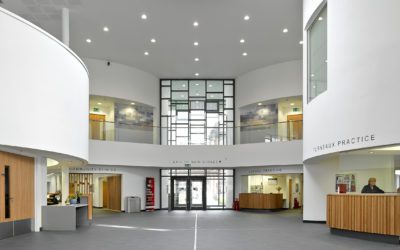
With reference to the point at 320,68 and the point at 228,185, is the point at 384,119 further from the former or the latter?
the point at 228,185

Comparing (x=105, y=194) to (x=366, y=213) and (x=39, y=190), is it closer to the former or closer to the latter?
(x=39, y=190)

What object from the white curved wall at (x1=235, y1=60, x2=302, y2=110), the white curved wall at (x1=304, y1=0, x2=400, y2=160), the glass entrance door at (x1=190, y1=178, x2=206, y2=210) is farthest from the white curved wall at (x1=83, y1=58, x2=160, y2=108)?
the white curved wall at (x1=304, y1=0, x2=400, y2=160)

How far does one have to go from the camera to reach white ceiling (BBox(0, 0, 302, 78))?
53.4 ft

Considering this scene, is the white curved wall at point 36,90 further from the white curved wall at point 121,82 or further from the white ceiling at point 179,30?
the white curved wall at point 121,82

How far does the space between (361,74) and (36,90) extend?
821 cm

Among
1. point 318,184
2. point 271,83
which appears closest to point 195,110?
point 271,83

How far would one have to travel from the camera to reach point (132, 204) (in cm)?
2408

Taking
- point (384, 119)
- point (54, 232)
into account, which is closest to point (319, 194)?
point (384, 119)

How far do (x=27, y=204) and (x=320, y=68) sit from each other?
34.3 ft

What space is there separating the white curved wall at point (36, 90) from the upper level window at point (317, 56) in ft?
26.4

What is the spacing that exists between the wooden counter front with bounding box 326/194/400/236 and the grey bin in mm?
13981

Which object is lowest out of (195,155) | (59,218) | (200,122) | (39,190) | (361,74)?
(59,218)

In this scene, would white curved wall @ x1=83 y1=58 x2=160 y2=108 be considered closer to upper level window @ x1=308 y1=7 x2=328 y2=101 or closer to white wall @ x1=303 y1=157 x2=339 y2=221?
upper level window @ x1=308 y1=7 x2=328 y2=101

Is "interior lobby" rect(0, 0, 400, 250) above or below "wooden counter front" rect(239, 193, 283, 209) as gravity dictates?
above
